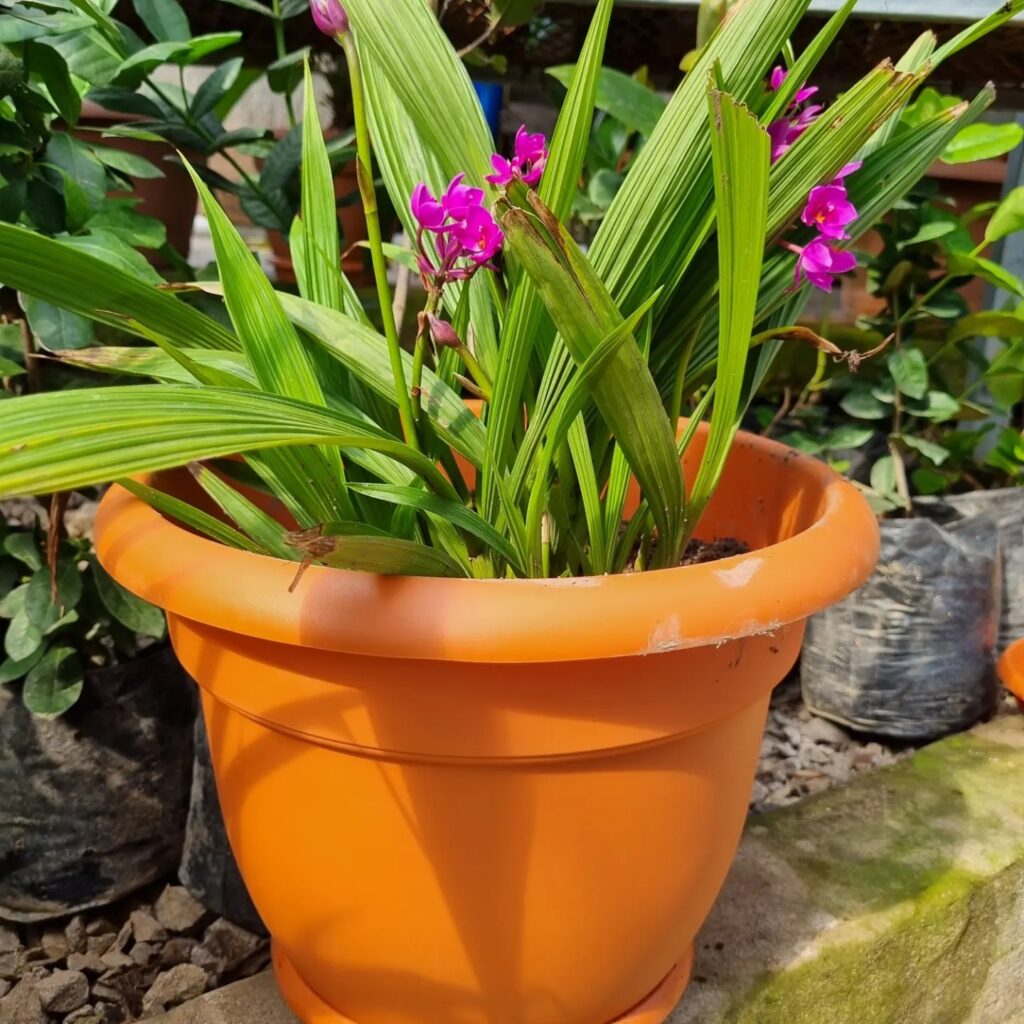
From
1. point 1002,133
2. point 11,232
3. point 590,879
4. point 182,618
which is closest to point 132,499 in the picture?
point 182,618

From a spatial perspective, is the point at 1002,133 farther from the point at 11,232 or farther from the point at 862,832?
the point at 11,232

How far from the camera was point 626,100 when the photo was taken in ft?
3.17

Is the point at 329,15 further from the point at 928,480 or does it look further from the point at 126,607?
the point at 928,480

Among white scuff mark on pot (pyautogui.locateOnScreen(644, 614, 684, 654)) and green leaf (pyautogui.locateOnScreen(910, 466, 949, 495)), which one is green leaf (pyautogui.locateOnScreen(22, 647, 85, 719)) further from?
green leaf (pyautogui.locateOnScreen(910, 466, 949, 495))

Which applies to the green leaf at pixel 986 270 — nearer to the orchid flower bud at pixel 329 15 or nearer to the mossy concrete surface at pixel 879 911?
the mossy concrete surface at pixel 879 911

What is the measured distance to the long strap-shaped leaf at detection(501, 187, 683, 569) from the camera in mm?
395

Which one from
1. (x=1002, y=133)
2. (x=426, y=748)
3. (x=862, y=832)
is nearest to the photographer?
(x=426, y=748)

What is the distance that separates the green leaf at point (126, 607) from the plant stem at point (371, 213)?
0.40 m

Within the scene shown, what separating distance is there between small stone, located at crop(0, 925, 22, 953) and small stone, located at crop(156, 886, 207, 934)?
118mm

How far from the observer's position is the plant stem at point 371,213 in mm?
437

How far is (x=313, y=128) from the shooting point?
0.62 metres

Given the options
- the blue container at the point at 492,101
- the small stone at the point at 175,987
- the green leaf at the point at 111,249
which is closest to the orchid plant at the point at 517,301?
the green leaf at the point at 111,249

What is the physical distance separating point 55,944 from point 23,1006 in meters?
0.08

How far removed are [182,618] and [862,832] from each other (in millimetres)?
658
